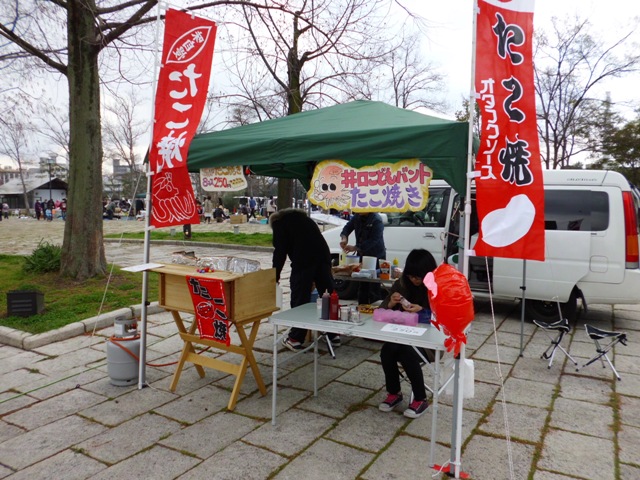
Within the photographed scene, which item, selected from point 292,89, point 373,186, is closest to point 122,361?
point 373,186

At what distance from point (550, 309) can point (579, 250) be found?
37.9 inches

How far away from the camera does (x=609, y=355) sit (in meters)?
5.02

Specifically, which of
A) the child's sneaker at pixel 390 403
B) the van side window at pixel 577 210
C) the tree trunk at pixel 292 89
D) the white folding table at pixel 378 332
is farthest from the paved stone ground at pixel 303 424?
the tree trunk at pixel 292 89

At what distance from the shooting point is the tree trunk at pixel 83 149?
7.25m

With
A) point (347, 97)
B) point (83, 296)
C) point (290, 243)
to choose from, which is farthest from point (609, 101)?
point (83, 296)

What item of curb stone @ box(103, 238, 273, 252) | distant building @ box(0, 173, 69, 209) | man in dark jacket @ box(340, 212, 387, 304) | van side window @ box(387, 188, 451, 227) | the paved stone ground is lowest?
the paved stone ground

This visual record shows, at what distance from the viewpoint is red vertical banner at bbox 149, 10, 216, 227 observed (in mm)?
3965

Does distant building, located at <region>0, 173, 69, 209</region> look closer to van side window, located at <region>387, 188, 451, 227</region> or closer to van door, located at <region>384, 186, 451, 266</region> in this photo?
van door, located at <region>384, 186, 451, 266</region>

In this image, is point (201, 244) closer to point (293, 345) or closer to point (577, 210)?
point (293, 345)

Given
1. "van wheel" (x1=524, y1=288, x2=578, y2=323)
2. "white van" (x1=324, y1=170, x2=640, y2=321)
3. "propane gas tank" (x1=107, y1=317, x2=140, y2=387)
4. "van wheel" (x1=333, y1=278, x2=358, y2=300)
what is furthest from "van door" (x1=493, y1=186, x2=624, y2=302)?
"propane gas tank" (x1=107, y1=317, x2=140, y2=387)

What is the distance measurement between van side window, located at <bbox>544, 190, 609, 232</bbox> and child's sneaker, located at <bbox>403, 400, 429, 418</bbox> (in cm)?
355

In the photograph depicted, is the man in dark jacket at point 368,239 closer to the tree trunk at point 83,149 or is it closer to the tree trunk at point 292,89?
the tree trunk at point 292,89

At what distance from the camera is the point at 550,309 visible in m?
6.27

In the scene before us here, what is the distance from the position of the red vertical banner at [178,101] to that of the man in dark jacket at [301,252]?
100 cm
